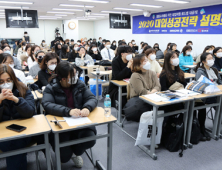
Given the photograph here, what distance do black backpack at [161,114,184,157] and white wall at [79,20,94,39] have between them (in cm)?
1648

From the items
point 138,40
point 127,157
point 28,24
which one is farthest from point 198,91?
point 138,40

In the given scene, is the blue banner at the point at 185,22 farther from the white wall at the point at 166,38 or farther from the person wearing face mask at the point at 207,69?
the person wearing face mask at the point at 207,69

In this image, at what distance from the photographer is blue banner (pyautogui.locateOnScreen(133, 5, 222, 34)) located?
24.7 ft

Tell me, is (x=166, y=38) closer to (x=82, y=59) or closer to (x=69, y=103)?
(x=82, y=59)

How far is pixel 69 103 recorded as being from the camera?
2.23m

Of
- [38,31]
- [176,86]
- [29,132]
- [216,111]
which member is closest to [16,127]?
[29,132]

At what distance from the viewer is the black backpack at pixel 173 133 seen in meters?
2.62

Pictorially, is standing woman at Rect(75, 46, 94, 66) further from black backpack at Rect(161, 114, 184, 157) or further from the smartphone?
the smartphone

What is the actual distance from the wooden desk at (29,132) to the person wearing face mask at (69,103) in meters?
0.19

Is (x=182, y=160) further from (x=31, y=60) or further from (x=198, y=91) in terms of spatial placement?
(x=31, y=60)

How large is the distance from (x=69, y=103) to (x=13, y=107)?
0.57m

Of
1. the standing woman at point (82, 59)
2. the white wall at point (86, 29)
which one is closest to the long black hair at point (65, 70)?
the standing woman at point (82, 59)

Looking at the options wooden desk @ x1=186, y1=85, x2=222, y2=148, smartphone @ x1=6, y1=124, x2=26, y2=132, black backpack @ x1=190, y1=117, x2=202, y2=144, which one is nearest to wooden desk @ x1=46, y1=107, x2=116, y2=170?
smartphone @ x1=6, y1=124, x2=26, y2=132

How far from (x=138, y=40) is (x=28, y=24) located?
6716 mm
